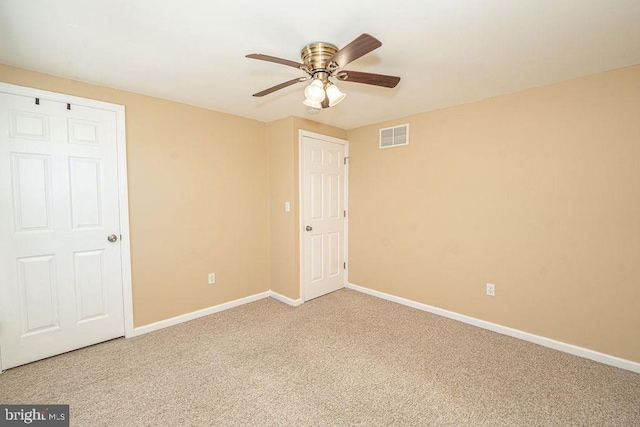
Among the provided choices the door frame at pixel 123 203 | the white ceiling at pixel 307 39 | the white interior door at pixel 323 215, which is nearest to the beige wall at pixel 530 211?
the white ceiling at pixel 307 39

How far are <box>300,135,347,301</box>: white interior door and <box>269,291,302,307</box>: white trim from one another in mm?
140

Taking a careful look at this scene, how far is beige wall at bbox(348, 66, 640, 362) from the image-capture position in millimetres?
2197

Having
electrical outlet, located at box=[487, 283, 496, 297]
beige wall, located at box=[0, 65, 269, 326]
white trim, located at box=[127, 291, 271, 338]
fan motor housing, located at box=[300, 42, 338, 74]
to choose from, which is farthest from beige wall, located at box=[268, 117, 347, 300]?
electrical outlet, located at box=[487, 283, 496, 297]

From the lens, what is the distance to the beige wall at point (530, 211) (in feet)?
7.21

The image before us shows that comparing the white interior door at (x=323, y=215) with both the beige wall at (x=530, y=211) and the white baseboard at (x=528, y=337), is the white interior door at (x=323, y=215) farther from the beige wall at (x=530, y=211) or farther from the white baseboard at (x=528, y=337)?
the white baseboard at (x=528, y=337)

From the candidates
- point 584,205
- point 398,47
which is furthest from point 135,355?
point 584,205

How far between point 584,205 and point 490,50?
1.53 meters

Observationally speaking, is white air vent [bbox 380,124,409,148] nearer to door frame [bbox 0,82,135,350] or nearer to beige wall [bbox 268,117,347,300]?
beige wall [bbox 268,117,347,300]

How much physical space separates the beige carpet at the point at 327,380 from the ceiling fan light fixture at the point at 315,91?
195cm

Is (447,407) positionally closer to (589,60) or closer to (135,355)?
(135,355)

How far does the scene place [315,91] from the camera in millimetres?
1674

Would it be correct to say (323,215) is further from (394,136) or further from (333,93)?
(333,93)

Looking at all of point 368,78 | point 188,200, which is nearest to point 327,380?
point 368,78

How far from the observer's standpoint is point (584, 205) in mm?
2336
